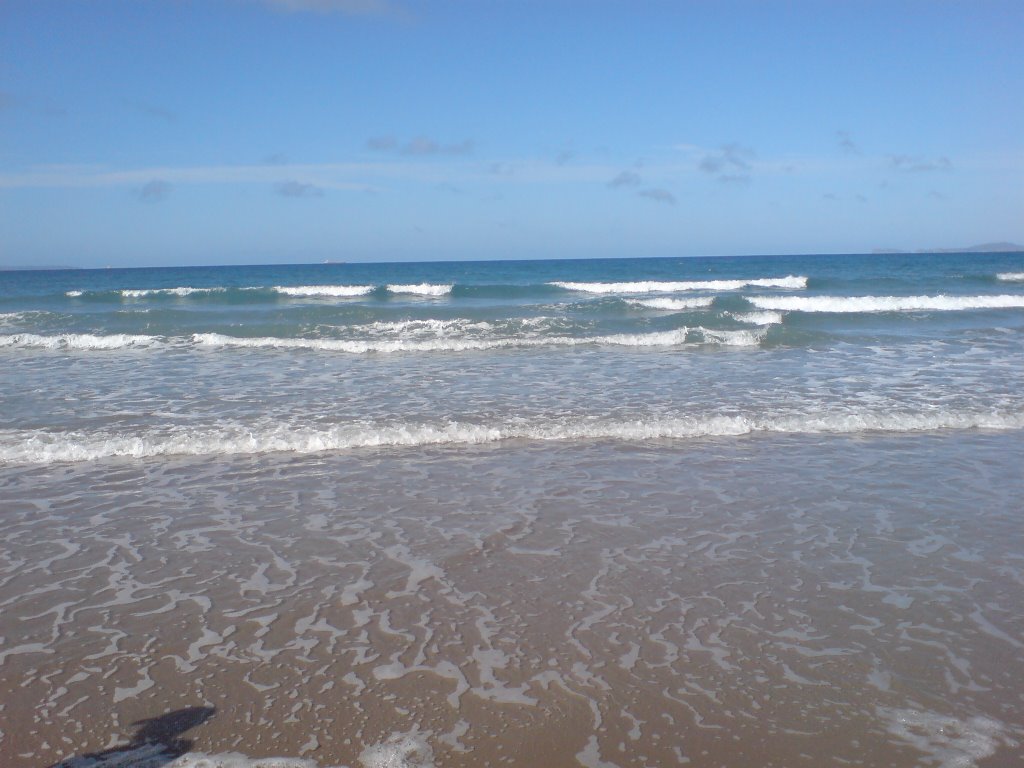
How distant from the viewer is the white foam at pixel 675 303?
28.6 meters

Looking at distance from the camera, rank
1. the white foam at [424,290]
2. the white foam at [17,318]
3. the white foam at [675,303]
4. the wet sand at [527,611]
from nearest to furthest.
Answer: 1. the wet sand at [527,611]
2. the white foam at [17,318]
3. the white foam at [675,303]
4. the white foam at [424,290]

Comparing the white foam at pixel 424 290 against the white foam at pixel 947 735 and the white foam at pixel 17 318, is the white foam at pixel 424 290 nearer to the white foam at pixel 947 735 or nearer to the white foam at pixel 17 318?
the white foam at pixel 17 318

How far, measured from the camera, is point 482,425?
987cm

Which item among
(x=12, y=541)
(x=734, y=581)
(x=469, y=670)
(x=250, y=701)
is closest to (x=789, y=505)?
(x=734, y=581)

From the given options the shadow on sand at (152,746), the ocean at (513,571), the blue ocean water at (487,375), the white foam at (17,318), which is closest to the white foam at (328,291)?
the blue ocean water at (487,375)

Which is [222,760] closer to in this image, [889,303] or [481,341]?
[481,341]

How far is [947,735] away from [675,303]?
27089mm

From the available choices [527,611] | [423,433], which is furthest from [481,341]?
[527,611]

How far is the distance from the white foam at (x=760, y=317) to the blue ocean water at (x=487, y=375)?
97mm

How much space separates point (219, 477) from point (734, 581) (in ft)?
16.9

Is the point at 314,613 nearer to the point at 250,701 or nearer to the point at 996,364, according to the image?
the point at 250,701

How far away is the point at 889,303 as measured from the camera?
96.2 ft

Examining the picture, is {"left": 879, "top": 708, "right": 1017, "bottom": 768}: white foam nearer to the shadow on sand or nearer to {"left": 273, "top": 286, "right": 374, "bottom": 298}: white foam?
the shadow on sand

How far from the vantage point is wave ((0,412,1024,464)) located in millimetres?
9000
